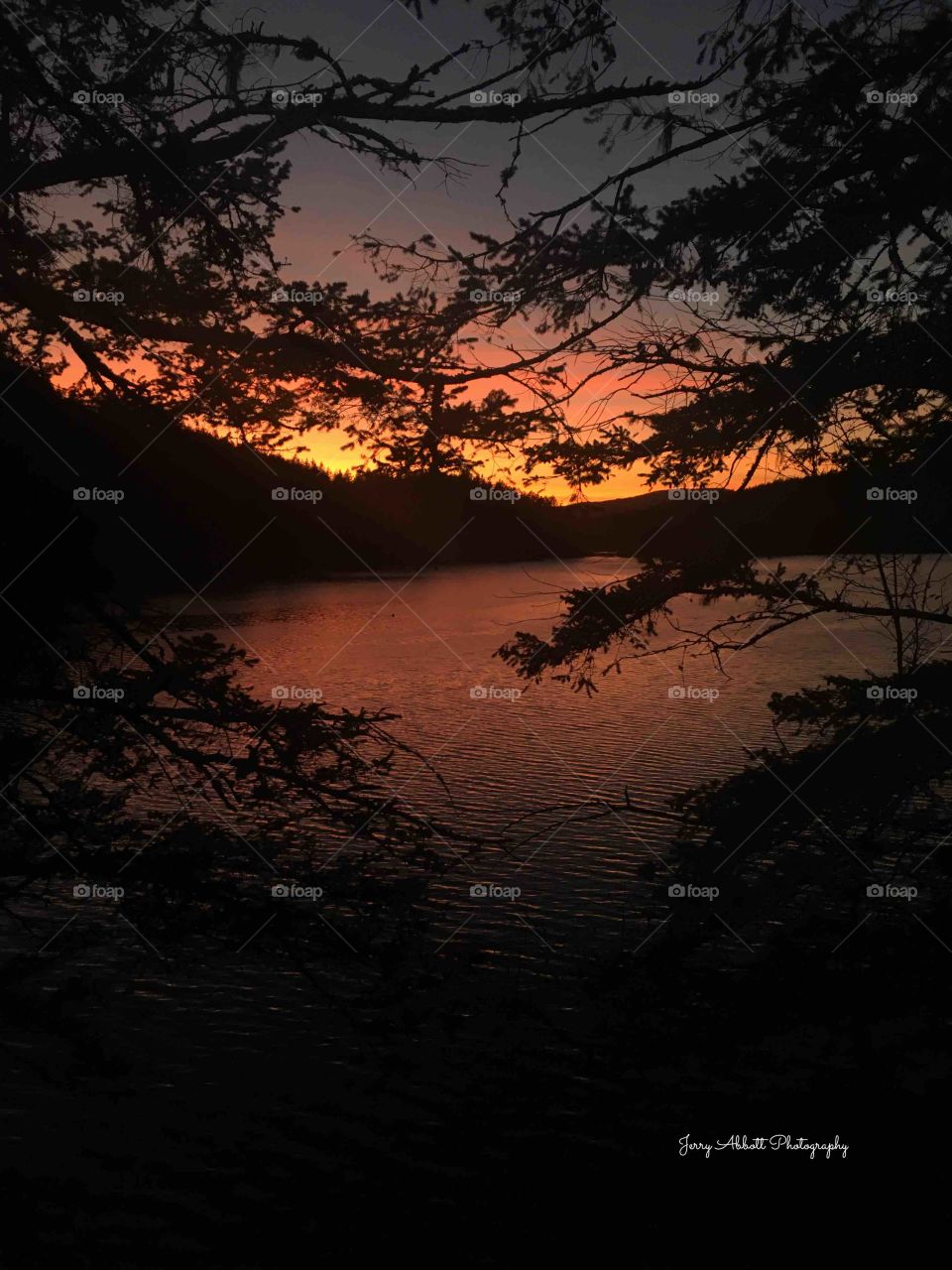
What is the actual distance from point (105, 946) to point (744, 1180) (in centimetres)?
710

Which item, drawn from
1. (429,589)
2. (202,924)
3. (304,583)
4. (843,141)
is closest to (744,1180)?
(202,924)
